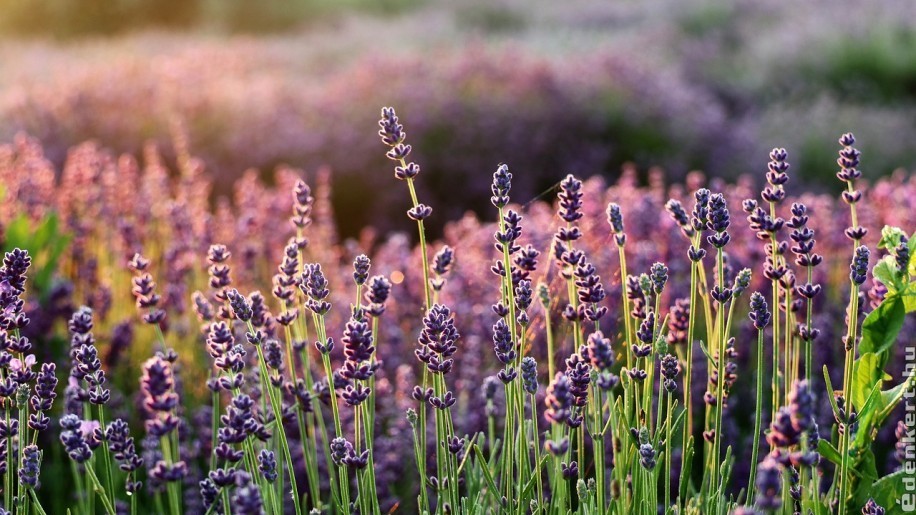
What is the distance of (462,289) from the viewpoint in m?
3.94

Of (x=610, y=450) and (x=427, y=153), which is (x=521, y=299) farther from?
(x=427, y=153)

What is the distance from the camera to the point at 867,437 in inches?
78.7

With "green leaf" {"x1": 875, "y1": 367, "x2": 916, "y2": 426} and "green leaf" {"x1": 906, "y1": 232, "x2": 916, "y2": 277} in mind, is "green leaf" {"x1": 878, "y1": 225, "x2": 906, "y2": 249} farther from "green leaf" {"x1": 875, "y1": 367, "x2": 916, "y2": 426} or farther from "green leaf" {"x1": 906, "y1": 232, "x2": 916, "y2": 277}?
"green leaf" {"x1": 875, "y1": 367, "x2": 916, "y2": 426}

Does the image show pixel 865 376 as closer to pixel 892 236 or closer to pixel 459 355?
pixel 892 236

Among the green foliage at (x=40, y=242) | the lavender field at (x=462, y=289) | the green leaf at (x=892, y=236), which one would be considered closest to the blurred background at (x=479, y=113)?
the lavender field at (x=462, y=289)

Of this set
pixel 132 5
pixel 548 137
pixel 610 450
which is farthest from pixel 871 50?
pixel 132 5

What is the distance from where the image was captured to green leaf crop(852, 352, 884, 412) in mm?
1963

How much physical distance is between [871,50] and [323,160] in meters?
7.74

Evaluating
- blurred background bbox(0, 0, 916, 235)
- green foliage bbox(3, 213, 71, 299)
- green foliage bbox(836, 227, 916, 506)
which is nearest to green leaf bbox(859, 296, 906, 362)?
green foliage bbox(836, 227, 916, 506)

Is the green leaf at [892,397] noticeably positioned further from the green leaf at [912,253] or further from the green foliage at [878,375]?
the green leaf at [912,253]

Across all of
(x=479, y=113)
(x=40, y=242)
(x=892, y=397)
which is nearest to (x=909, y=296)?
(x=892, y=397)

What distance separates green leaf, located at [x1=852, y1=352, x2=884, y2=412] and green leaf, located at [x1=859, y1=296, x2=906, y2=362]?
0.7 inches

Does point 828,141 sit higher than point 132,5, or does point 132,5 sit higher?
point 132,5

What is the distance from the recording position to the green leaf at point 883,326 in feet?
6.36
